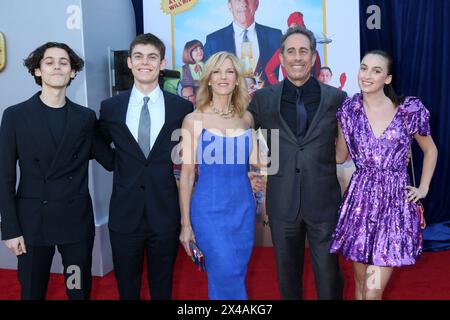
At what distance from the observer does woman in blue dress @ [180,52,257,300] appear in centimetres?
240

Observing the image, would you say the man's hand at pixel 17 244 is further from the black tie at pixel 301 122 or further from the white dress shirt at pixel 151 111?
the black tie at pixel 301 122

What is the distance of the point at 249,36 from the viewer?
484cm

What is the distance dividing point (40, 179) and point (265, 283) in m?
2.18

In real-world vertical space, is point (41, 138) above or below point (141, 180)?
above

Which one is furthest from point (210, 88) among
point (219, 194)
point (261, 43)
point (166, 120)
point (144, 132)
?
point (261, 43)

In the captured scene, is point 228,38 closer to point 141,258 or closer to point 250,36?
point 250,36

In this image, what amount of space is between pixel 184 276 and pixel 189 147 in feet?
6.49

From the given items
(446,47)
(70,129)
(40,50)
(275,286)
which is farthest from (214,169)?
(446,47)

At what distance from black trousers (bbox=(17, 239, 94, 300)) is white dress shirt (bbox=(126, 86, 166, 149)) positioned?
609 mm

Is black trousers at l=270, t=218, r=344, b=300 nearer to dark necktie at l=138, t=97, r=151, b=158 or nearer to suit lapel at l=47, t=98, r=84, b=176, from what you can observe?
dark necktie at l=138, t=97, r=151, b=158

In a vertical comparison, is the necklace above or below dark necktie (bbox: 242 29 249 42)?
below

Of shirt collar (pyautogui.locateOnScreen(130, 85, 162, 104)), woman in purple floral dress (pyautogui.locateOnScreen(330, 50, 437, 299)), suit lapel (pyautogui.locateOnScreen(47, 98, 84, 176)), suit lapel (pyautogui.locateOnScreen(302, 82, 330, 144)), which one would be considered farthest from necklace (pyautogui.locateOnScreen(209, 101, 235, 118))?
suit lapel (pyautogui.locateOnScreen(47, 98, 84, 176))

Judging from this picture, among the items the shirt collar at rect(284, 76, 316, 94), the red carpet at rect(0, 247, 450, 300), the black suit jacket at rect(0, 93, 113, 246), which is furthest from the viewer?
the red carpet at rect(0, 247, 450, 300)
